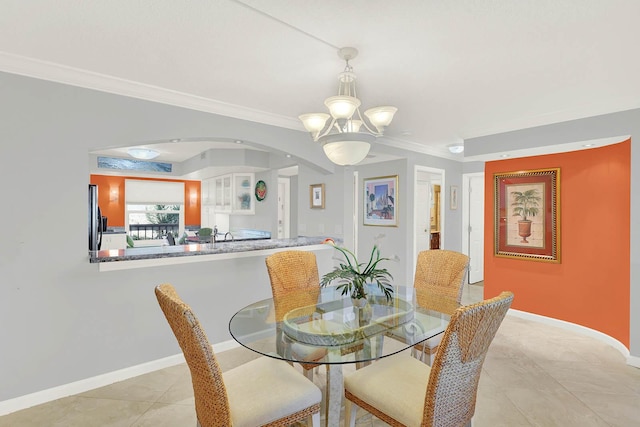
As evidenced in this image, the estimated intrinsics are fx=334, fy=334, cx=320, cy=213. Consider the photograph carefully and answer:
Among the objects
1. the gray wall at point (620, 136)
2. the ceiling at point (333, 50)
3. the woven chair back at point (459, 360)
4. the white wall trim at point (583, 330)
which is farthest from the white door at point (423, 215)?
the woven chair back at point (459, 360)

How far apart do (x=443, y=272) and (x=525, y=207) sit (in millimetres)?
2167

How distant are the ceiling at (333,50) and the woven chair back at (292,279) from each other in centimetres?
136

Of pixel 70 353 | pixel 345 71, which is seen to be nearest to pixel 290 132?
pixel 345 71

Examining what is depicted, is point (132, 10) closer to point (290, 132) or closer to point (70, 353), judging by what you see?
point (290, 132)

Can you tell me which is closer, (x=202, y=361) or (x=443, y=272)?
(x=202, y=361)

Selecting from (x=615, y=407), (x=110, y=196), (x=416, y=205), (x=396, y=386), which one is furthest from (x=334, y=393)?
(x=110, y=196)

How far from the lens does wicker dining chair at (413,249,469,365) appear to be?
2.41 metres

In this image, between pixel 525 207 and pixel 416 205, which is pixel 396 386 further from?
pixel 416 205

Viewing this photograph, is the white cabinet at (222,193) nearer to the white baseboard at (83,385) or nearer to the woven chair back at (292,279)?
the white baseboard at (83,385)

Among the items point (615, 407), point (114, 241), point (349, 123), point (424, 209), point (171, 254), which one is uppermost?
point (349, 123)

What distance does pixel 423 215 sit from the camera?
18.7 feet

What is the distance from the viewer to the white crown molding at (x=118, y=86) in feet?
7.18

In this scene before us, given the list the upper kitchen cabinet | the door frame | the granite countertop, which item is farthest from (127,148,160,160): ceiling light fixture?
the door frame

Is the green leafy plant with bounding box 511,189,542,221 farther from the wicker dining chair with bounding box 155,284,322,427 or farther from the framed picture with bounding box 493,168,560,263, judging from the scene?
the wicker dining chair with bounding box 155,284,322,427
